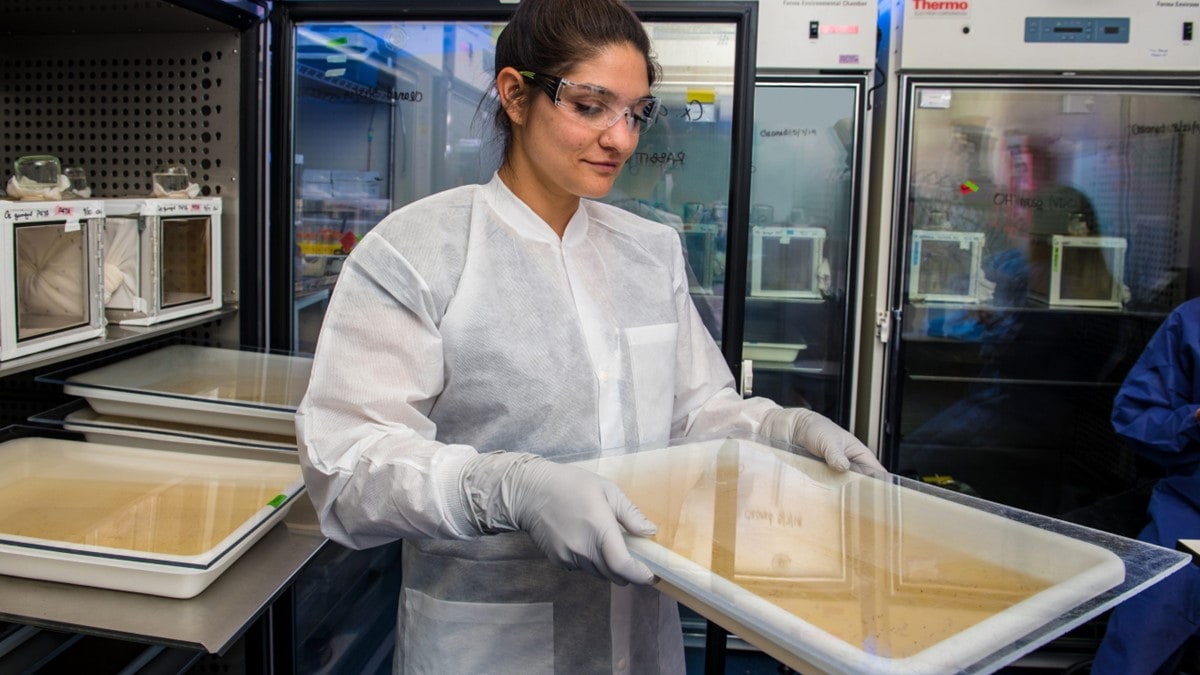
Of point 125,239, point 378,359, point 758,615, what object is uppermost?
point 125,239

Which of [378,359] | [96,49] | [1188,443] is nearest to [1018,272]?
[1188,443]

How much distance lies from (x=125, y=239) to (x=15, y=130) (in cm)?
51

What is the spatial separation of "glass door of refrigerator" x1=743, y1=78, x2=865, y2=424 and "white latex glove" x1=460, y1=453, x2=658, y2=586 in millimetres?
1980

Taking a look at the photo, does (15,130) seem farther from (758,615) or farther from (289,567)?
(758,615)

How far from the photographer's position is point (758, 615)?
36.2 inches

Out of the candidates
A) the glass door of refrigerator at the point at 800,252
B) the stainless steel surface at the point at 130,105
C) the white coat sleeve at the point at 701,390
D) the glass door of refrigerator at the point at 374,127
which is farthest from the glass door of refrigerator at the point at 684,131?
the stainless steel surface at the point at 130,105

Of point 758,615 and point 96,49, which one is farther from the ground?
point 96,49

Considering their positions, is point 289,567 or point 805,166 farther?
point 805,166

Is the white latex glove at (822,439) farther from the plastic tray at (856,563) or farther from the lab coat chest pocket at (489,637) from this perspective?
the lab coat chest pocket at (489,637)

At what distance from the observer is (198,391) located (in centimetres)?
181

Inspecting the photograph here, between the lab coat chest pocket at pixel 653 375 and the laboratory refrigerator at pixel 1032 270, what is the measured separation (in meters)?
1.51

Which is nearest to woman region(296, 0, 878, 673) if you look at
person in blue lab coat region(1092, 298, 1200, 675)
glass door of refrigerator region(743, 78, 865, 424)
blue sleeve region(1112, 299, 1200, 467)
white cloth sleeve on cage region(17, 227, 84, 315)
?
white cloth sleeve on cage region(17, 227, 84, 315)

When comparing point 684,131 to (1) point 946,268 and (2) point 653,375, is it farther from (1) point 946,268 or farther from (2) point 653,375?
(2) point 653,375

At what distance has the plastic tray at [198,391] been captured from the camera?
1.76 metres
